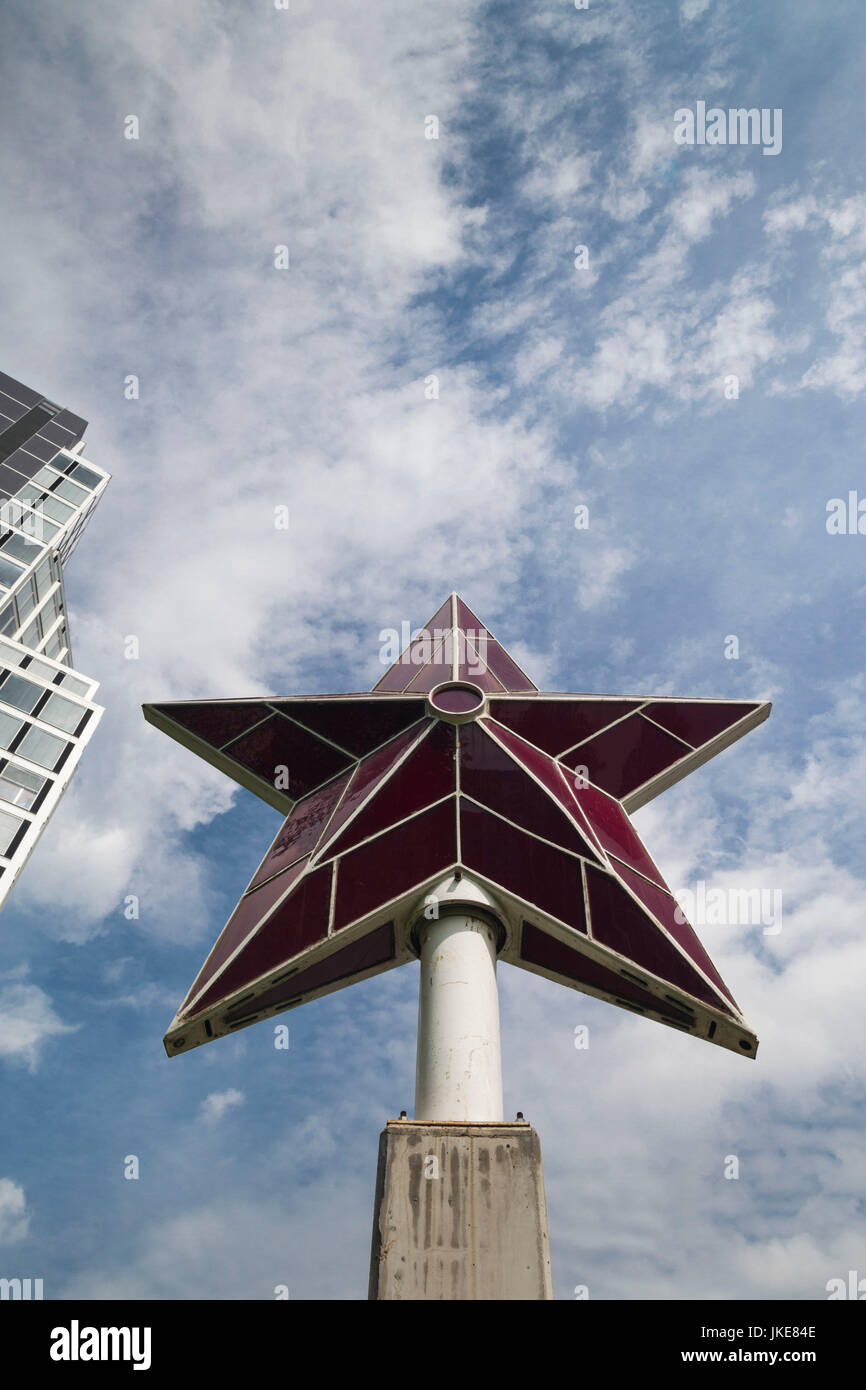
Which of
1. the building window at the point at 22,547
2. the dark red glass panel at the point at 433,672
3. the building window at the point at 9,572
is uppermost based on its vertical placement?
the building window at the point at 22,547

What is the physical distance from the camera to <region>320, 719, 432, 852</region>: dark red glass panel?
15.1m

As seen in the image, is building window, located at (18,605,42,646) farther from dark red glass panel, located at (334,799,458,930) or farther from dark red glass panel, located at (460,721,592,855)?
dark red glass panel, located at (334,799,458,930)

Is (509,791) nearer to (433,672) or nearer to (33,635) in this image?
(433,672)

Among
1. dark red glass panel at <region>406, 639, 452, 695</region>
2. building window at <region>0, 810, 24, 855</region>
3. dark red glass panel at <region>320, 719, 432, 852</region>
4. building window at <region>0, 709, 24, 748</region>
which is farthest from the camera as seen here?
building window at <region>0, 709, 24, 748</region>

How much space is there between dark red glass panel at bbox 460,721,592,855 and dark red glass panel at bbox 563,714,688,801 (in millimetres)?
2194

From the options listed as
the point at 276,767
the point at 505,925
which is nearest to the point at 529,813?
the point at 505,925

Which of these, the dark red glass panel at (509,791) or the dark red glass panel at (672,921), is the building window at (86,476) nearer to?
the dark red glass panel at (509,791)

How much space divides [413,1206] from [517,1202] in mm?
1145

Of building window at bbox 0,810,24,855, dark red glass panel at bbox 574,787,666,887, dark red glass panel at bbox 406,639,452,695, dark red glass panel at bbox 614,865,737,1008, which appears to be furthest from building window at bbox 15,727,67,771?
dark red glass panel at bbox 614,865,737,1008

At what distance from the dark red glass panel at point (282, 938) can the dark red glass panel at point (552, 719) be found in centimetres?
501

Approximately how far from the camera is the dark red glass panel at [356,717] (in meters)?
16.9

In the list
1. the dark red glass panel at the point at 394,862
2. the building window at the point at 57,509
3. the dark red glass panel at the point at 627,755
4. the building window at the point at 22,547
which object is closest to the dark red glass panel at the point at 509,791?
the dark red glass panel at the point at 394,862
